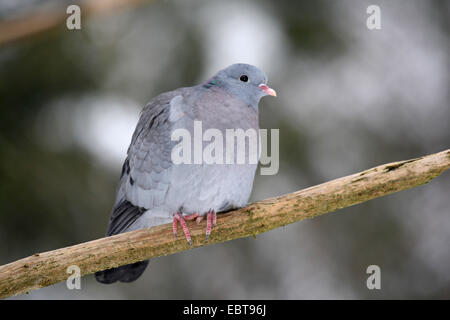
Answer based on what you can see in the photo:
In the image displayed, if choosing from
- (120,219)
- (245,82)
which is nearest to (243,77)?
(245,82)

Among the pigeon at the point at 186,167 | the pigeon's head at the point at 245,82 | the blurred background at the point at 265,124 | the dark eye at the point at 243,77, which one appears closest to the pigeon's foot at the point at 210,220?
the pigeon at the point at 186,167

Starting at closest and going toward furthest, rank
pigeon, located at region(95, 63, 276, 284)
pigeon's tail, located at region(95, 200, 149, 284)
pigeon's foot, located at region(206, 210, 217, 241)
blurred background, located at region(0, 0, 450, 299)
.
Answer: pigeon's foot, located at region(206, 210, 217, 241) → pigeon, located at region(95, 63, 276, 284) → pigeon's tail, located at region(95, 200, 149, 284) → blurred background, located at region(0, 0, 450, 299)

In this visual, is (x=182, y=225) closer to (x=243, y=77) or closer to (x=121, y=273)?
(x=121, y=273)

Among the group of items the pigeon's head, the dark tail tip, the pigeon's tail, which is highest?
the pigeon's head

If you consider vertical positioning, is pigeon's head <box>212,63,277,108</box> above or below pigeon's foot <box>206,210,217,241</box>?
above

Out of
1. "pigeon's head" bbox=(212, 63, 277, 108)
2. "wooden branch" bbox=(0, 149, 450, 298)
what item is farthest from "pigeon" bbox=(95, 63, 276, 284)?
"wooden branch" bbox=(0, 149, 450, 298)

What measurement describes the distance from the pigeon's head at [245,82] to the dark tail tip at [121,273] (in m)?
1.20

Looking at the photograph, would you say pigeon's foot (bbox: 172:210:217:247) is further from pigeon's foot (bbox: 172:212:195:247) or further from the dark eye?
the dark eye

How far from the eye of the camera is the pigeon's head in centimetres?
278

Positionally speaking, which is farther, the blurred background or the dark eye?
the blurred background

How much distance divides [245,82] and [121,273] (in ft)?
4.47

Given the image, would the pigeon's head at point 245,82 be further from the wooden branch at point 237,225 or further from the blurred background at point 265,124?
the blurred background at point 265,124

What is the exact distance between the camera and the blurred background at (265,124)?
12.1 feet

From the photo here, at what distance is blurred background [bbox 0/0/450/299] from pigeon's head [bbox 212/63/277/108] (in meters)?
1.00
